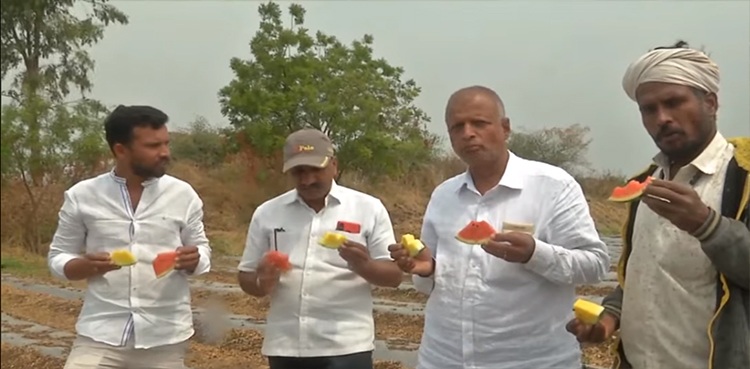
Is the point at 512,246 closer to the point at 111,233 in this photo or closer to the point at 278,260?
the point at 278,260

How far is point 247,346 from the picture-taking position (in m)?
7.38

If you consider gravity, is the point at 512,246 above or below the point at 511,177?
below

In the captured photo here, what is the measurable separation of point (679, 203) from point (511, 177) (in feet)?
2.60

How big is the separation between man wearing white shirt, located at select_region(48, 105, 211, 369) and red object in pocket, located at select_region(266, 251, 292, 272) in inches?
16.1

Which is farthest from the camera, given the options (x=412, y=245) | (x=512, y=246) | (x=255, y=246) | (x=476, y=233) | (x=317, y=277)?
(x=255, y=246)

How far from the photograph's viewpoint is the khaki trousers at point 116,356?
3338 mm

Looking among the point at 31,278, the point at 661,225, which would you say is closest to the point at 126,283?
the point at 661,225

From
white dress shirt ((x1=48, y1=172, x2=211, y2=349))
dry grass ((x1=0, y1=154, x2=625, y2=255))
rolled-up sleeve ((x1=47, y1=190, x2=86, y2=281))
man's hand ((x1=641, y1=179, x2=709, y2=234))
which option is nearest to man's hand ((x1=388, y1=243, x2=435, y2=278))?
man's hand ((x1=641, y1=179, x2=709, y2=234))

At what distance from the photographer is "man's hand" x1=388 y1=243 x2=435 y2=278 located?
9.09 feet

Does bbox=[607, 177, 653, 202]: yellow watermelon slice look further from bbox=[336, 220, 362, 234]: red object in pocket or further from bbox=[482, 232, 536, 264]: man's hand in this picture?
bbox=[336, 220, 362, 234]: red object in pocket

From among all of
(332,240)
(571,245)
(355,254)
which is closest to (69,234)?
(332,240)

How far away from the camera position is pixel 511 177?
9.11 feet

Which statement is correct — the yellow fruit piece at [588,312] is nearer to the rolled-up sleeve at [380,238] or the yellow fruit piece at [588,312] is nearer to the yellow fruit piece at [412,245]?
the yellow fruit piece at [412,245]

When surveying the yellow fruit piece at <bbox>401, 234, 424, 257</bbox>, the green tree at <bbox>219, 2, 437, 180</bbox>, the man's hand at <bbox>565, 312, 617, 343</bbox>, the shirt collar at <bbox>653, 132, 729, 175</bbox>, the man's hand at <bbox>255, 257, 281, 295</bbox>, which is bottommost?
the man's hand at <bbox>565, 312, 617, 343</bbox>
